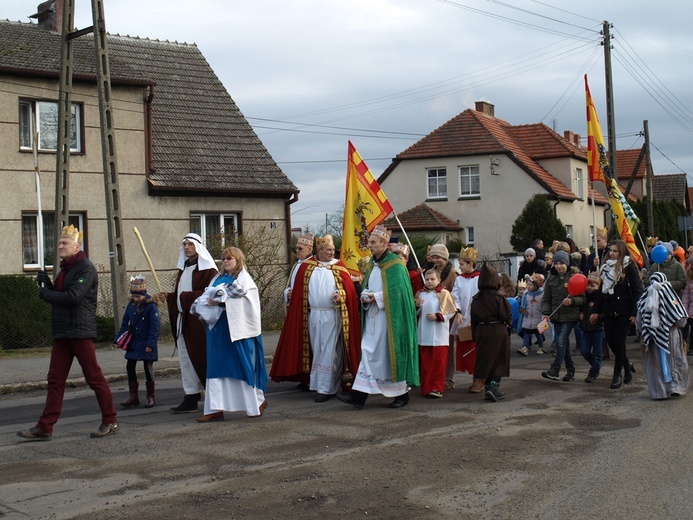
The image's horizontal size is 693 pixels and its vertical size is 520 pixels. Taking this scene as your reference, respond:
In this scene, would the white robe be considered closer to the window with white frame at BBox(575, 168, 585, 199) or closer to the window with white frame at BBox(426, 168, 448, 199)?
the window with white frame at BBox(426, 168, 448, 199)

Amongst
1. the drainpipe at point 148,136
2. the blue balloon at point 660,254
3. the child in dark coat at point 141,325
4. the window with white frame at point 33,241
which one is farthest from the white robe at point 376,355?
the drainpipe at point 148,136

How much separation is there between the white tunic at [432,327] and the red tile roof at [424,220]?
102 ft

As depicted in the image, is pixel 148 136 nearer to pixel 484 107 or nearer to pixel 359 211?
pixel 359 211

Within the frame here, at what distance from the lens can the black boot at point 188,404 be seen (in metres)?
10.5

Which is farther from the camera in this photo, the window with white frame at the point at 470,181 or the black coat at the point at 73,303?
the window with white frame at the point at 470,181

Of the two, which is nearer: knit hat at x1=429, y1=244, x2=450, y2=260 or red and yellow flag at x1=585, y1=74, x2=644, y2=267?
knit hat at x1=429, y1=244, x2=450, y2=260

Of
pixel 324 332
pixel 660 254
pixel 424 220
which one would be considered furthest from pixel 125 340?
pixel 424 220

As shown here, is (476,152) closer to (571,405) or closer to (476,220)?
(476,220)

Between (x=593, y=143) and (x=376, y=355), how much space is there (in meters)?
9.87

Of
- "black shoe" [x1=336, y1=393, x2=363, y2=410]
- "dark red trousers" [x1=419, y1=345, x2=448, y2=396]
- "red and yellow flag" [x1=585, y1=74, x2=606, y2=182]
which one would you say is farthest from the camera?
"red and yellow flag" [x1=585, y1=74, x2=606, y2=182]

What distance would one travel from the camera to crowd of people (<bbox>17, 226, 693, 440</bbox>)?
9.13m

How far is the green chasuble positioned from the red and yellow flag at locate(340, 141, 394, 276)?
1.36m

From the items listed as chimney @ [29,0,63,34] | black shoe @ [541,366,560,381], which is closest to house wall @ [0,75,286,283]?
chimney @ [29,0,63,34]

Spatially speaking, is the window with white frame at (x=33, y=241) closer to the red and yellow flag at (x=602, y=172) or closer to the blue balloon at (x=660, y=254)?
the red and yellow flag at (x=602, y=172)
